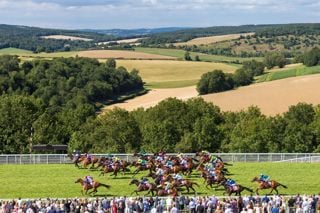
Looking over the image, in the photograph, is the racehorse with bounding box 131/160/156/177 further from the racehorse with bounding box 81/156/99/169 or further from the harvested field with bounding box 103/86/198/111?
the harvested field with bounding box 103/86/198/111

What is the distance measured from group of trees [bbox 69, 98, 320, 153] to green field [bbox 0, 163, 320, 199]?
9.75 metres

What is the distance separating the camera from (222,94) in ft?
280

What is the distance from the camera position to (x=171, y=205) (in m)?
24.0

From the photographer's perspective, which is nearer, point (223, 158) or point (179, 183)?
point (179, 183)

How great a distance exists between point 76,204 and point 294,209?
820 cm

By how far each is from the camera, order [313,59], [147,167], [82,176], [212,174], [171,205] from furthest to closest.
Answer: [313,59], [82,176], [147,167], [212,174], [171,205]

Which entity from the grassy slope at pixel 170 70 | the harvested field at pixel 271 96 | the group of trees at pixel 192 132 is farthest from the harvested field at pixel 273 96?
the grassy slope at pixel 170 70

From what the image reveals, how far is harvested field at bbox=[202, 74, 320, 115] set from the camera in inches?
2904

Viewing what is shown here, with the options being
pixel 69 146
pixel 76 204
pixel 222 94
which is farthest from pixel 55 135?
pixel 222 94

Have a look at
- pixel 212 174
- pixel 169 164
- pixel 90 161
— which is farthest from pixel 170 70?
pixel 212 174

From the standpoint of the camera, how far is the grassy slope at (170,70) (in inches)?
4599

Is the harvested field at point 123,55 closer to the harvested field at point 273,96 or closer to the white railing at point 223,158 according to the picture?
the harvested field at point 273,96

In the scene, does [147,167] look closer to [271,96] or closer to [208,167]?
[208,167]

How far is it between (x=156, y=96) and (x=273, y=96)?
2444 cm
